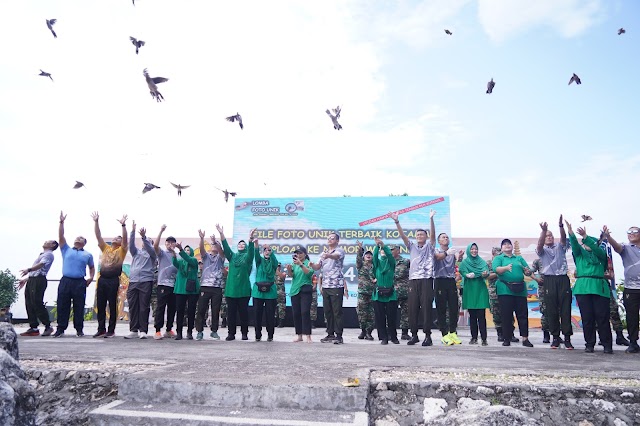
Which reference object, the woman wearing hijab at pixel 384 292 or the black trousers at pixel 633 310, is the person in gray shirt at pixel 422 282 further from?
the black trousers at pixel 633 310

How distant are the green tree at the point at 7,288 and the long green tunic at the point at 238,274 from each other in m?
21.8

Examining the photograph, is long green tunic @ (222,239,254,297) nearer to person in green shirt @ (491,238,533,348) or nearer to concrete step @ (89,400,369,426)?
person in green shirt @ (491,238,533,348)

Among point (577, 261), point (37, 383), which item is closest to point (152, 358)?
point (37, 383)

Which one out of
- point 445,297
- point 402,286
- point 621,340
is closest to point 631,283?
point 621,340

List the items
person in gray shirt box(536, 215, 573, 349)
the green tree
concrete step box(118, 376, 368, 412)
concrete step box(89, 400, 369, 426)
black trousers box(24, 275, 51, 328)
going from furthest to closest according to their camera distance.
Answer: the green tree → black trousers box(24, 275, 51, 328) → person in gray shirt box(536, 215, 573, 349) → concrete step box(118, 376, 368, 412) → concrete step box(89, 400, 369, 426)

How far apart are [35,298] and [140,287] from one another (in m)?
1.92

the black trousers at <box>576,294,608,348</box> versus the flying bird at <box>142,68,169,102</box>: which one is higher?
the flying bird at <box>142,68,169,102</box>

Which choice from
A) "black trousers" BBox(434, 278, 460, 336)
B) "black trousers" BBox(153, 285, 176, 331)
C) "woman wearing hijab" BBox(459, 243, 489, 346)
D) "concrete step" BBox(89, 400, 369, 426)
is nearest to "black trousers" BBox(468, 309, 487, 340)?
"woman wearing hijab" BBox(459, 243, 489, 346)

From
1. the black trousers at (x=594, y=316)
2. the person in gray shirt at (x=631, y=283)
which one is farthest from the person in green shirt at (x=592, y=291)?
the person in gray shirt at (x=631, y=283)

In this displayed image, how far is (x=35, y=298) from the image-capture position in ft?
25.3

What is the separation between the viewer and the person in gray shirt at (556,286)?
6484mm

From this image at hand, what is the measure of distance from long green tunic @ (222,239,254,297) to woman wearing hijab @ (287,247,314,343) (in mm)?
816

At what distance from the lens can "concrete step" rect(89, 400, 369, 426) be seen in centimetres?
244

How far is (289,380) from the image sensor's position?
2.99 m
